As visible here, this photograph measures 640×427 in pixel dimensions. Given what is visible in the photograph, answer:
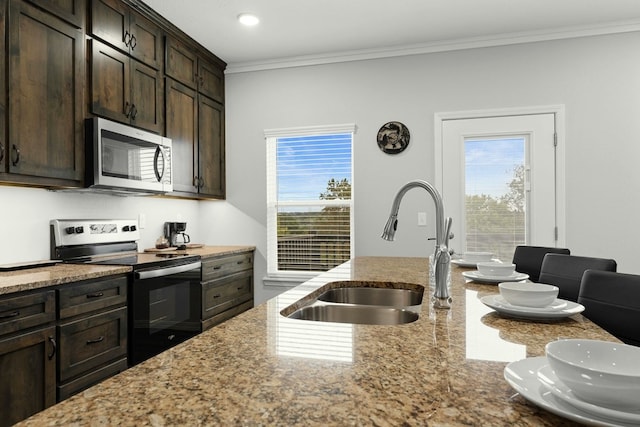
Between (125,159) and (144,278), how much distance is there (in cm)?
83

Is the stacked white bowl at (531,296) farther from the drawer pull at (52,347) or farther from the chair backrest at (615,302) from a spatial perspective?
the drawer pull at (52,347)

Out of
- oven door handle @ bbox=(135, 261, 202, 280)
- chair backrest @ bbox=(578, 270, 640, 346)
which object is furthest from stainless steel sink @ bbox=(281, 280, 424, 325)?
oven door handle @ bbox=(135, 261, 202, 280)

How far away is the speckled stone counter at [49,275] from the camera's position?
1829mm

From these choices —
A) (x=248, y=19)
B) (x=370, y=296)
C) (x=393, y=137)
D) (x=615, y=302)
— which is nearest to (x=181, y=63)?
(x=248, y=19)

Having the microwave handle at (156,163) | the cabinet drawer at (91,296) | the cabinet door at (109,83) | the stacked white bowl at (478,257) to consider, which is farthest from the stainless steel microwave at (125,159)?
the stacked white bowl at (478,257)

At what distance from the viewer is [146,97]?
317 centimetres

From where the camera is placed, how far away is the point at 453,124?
3709 millimetres

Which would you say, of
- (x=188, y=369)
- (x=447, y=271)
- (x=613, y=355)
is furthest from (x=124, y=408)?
(x=447, y=271)

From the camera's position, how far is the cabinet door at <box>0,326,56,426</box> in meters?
1.78

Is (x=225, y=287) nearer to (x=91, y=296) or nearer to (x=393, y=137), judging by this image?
(x=91, y=296)

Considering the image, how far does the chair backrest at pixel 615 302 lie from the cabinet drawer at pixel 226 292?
2.70m

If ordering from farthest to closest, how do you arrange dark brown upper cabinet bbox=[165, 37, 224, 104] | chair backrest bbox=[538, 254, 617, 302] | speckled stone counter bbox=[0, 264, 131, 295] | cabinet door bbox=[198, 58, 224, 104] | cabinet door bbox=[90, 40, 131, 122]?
cabinet door bbox=[198, 58, 224, 104], dark brown upper cabinet bbox=[165, 37, 224, 104], cabinet door bbox=[90, 40, 131, 122], speckled stone counter bbox=[0, 264, 131, 295], chair backrest bbox=[538, 254, 617, 302]

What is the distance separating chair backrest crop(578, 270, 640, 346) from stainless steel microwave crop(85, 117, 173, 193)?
2.53 meters

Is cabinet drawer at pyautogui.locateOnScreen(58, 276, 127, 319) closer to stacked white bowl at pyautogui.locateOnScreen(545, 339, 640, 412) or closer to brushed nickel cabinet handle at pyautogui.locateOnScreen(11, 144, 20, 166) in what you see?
brushed nickel cabinet handle at pyautogui.locateOnScreen(11, 144, 20, 166)
